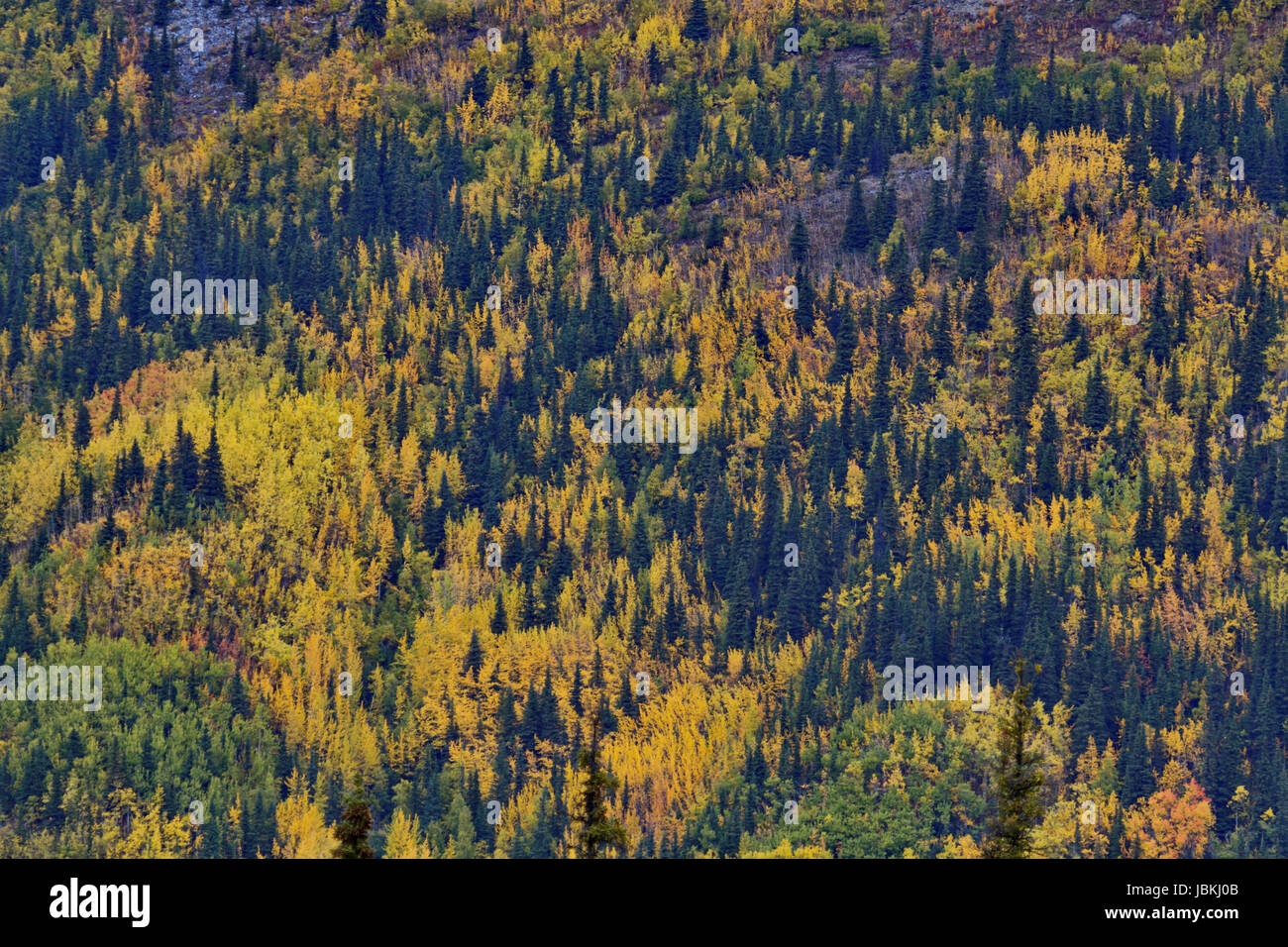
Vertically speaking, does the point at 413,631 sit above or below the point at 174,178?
below

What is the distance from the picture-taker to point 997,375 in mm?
157500

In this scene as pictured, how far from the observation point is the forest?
13512 cm

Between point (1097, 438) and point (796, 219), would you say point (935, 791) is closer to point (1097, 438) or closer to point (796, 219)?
point (1097, 438)

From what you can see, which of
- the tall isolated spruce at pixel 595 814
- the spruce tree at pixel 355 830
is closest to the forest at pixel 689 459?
the spruce tree at pixel 355 830

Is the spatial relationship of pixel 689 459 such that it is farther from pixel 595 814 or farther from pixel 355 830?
pixel 595 814

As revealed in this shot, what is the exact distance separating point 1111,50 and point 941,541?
191 feet

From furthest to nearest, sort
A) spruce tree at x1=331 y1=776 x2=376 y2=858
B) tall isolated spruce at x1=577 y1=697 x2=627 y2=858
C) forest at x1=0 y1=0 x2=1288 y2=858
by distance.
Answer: forest at x1=0 y1=0 x2=1288 y2=858 < spruce tree at x1=331 y1=776 x2=376 y2=858 < tall isolated spruce at x1=577 y1=697 x2=627 y2=858

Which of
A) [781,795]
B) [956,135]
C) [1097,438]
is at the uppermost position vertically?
[956,135]

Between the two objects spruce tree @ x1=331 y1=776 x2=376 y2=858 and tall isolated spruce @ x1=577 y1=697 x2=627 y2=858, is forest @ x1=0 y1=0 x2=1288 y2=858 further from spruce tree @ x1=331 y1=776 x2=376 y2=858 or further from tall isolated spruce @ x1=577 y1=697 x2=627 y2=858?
tall isolated spruce @ x1=577 y1=697 x2=627 y2=858

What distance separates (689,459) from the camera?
528 ft

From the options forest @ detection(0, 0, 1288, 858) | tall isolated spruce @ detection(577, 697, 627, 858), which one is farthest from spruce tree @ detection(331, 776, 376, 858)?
forest @ detection(0, 0, 1288, 858)

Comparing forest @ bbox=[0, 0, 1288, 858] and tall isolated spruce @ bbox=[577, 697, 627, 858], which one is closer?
tall isolated spruce @ bbox=[577, 697, 627, 858]
